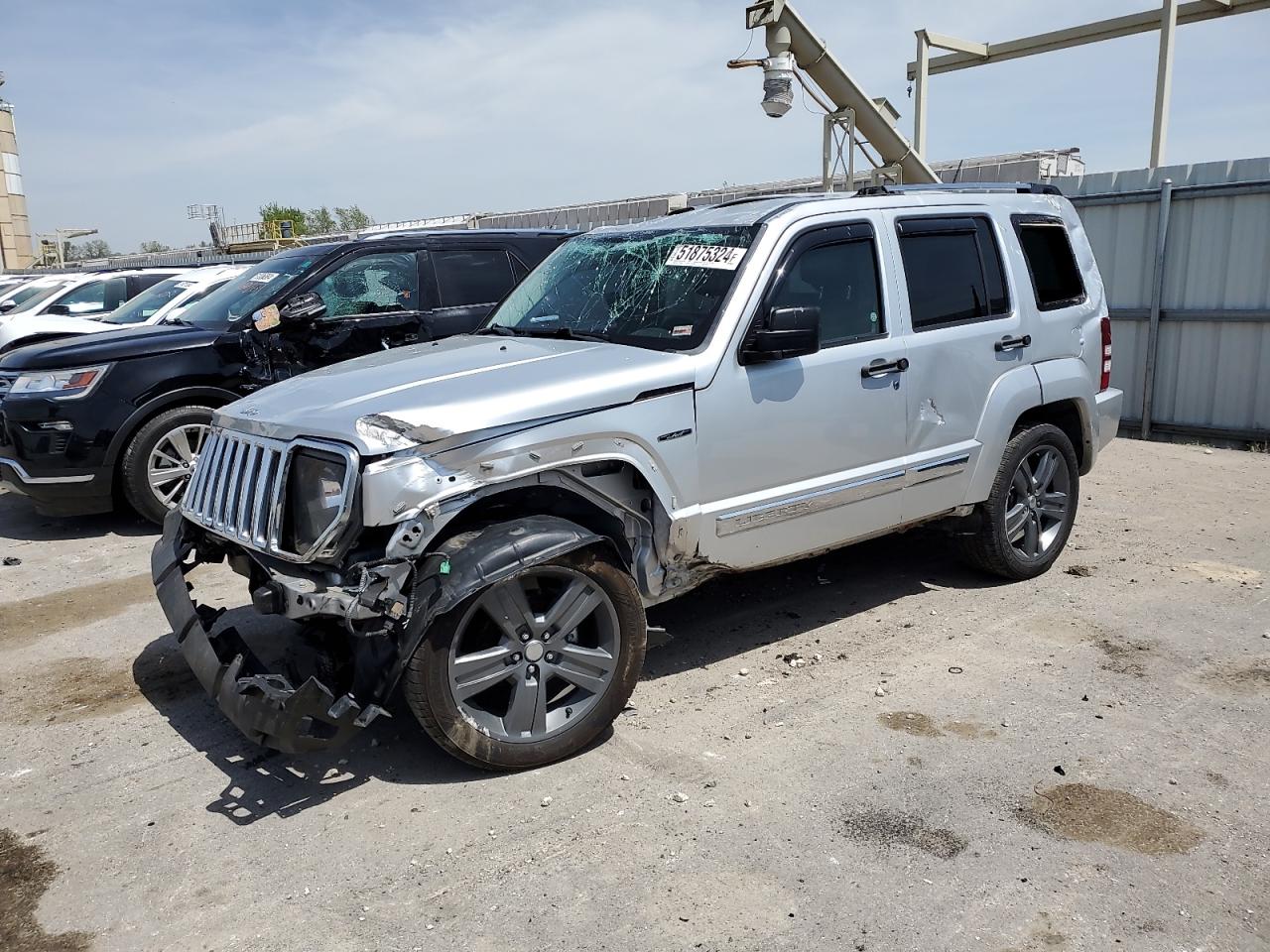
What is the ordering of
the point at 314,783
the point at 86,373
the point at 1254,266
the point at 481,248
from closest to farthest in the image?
the point at 314,783
the point at 86,373
the point at 481,248
the point at 1254,266

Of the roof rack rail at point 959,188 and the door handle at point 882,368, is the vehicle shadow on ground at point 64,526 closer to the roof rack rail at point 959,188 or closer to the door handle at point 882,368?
the door handle at point 882,368

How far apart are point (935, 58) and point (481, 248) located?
11.1m

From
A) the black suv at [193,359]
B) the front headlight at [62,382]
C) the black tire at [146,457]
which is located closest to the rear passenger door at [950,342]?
the black suv at [193,359]

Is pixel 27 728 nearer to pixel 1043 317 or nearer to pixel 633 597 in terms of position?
Result: pixel 633 597

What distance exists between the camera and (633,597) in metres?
3.90

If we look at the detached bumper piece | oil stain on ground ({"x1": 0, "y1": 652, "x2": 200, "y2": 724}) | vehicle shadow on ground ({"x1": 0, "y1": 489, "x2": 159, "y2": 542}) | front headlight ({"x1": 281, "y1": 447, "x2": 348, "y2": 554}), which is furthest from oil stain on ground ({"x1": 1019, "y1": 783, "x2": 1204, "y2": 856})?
vehicle shadow on ground ({"x1": 0, "y1": 489, "x2": 159, "y2": 542})

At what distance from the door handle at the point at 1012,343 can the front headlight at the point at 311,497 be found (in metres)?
3.47

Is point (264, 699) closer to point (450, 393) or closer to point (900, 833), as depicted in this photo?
point (450, 393)

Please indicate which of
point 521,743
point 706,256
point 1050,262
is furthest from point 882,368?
point 521,743

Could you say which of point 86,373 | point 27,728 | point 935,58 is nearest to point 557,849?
point 27,728

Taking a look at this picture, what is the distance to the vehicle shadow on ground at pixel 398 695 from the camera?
148 inches

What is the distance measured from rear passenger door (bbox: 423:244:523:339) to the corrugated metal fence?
20.6 ft

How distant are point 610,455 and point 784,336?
36.1 inches

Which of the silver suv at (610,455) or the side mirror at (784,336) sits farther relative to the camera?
the side mirror at (784,336)
